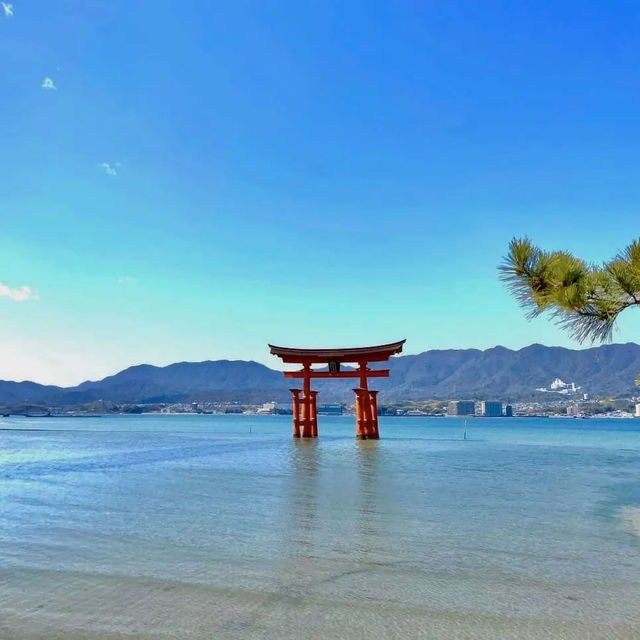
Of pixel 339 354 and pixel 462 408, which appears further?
pixel 462 408

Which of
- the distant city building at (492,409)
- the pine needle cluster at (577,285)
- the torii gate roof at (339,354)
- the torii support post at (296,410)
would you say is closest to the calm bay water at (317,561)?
Answer: the pine needle cluster at (577,285)

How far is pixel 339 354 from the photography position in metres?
30.5

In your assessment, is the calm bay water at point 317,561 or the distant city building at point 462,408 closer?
the calm bay water at point 317,561

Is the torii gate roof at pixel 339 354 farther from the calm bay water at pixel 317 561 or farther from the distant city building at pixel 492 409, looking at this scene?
Answer: the distant city building at pixel 492 409

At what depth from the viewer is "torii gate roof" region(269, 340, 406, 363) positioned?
2969 cm

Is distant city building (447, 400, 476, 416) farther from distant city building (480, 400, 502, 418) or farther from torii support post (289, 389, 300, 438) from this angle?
torii support post (289, 389, 300, 438)

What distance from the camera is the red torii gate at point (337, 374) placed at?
30.2 metres

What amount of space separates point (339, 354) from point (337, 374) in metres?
1.42

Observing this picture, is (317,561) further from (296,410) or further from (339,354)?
(296,410)

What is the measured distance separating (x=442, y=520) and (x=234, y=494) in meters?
4.61

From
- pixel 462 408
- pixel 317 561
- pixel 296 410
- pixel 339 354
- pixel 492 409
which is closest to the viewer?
pixel 317 561

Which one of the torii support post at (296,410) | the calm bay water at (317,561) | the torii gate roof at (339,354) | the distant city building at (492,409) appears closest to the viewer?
the calm bay water at (317,561)

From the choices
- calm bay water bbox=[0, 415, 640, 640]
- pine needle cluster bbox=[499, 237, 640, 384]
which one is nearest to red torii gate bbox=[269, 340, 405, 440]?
calm bay water bbox=[0, 415, 640, 640]

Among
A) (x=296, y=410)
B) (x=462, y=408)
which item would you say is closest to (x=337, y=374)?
(x=296, y=410)
